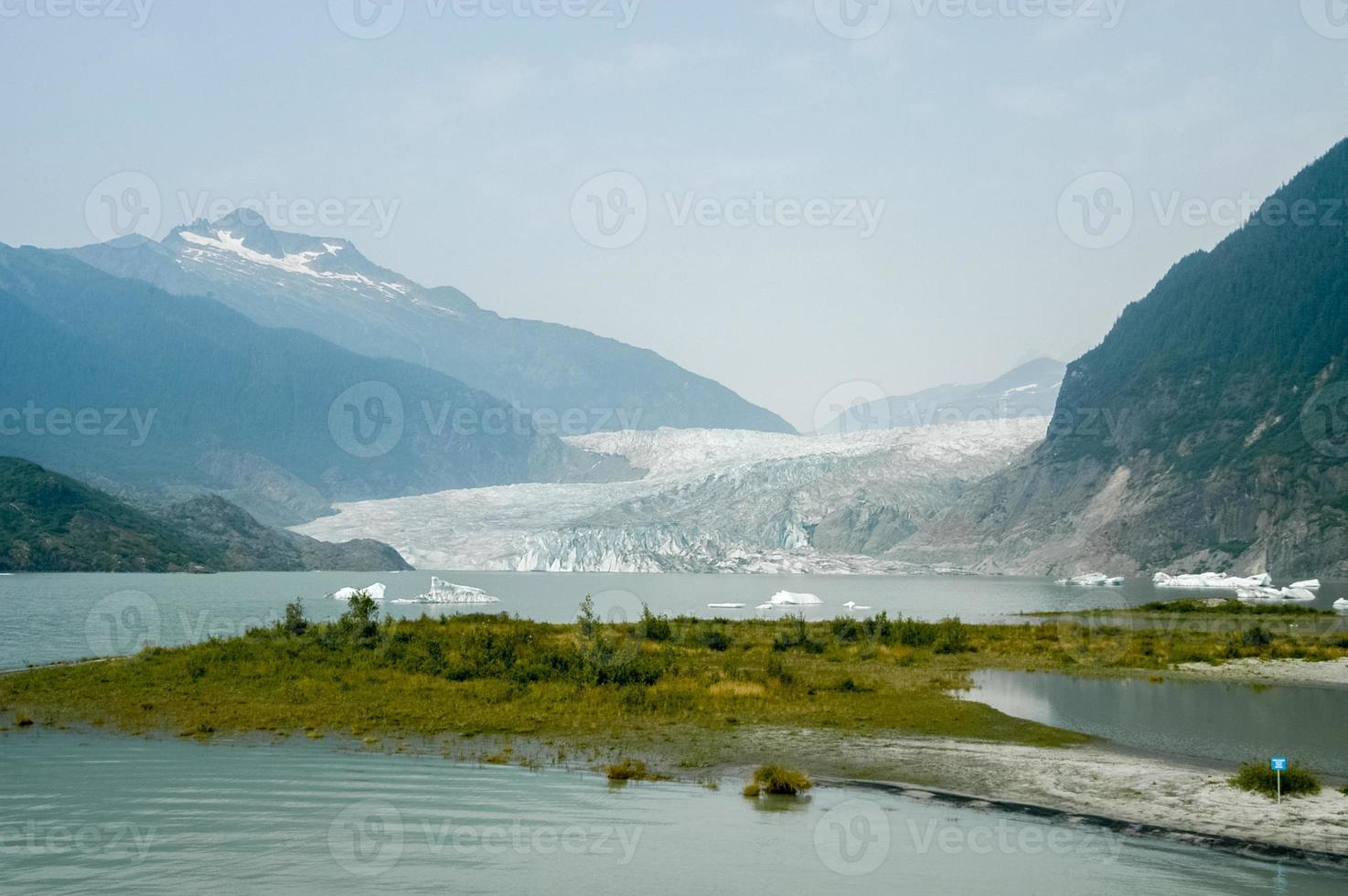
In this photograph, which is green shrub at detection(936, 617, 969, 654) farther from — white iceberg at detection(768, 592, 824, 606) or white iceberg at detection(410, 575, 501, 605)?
white iceberg at detection(410, 575, 501, 605)

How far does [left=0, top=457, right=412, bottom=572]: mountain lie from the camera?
13775cm

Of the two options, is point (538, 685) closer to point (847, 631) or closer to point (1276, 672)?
point (847, 631)

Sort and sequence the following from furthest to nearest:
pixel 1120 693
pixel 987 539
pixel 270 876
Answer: pixel 987 539 → pixel 1120 693 → pixel 270 876

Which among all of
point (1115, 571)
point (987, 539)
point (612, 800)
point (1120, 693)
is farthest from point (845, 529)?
point (612, 800)

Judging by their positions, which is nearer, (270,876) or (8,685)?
(270,876)

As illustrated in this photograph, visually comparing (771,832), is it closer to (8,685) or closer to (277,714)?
(277,714)

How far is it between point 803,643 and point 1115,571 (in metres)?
125

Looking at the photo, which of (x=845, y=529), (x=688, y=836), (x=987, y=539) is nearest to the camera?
(x=688, y=836)

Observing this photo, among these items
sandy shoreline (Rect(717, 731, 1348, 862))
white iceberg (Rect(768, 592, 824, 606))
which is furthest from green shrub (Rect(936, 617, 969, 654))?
white iceberg (Rect(768, 592, 824, 606))

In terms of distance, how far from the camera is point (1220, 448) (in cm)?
16462

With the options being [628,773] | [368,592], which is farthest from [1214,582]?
[628,773]

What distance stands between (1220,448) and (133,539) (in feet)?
473

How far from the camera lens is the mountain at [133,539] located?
452ft

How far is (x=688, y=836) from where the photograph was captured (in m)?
17.6
